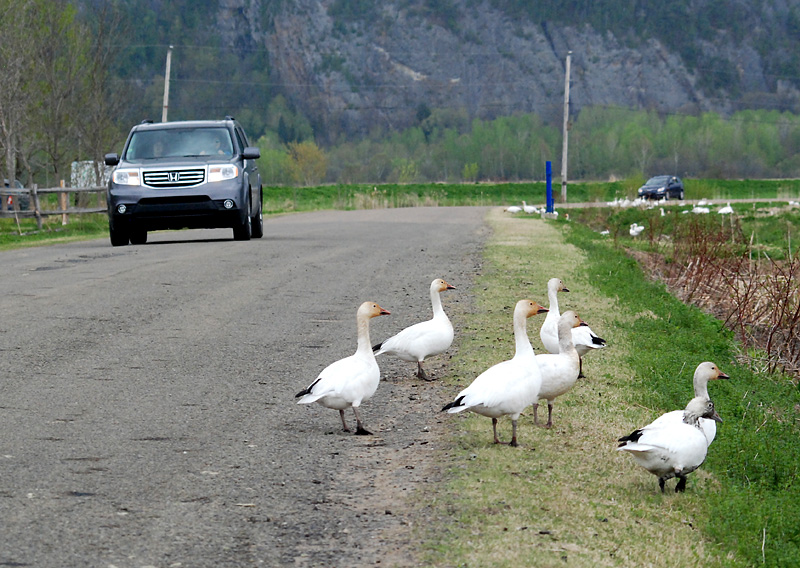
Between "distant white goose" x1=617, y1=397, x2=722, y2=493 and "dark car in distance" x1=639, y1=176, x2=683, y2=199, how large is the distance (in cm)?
5963

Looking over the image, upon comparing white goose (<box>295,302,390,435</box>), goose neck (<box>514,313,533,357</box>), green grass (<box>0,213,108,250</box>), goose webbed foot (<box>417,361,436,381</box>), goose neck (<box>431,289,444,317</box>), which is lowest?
green grass (<box>0,213,108,250</box>)

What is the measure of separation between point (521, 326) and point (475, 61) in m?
141

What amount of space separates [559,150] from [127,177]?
123431 mm

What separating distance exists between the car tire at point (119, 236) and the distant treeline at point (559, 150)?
99.0 metres

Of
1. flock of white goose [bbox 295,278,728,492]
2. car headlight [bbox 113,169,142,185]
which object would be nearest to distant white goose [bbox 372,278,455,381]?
flock of white goose [bbox 295,278,728,492]

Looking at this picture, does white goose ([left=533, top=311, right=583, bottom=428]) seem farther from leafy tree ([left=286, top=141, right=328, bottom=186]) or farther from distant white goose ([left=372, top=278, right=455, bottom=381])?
leafy tree ([left=286, top=141, right=328, bottom=186])

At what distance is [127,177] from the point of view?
20.3 meters

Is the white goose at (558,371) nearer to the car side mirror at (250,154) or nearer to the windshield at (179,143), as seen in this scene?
the car side mirror at (250,154)

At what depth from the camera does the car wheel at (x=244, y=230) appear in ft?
69.7

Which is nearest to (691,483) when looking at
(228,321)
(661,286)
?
(228,321)

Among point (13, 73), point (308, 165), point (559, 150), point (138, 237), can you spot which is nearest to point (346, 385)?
point (138, 237)

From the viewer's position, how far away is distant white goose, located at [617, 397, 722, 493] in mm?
5777

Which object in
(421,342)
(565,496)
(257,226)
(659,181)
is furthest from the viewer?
(659,181)

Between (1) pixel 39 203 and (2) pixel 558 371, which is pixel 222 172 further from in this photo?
(2) pixel 558 371
